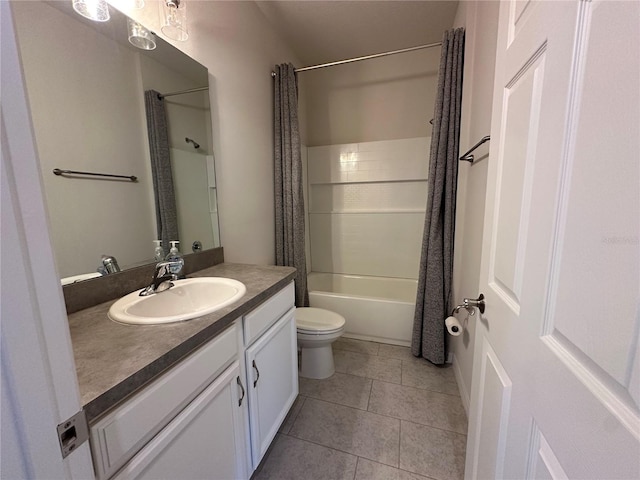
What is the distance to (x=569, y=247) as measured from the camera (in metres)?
0.42

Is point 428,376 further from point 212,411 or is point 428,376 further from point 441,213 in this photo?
point 212,411

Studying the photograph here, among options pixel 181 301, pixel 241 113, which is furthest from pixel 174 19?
pixel 181 301

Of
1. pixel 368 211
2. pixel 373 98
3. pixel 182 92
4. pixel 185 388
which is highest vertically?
pixel 373 98

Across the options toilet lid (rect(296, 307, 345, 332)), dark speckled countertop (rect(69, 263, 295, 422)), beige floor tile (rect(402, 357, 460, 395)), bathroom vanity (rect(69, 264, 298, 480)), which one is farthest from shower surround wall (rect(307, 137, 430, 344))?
dark speckled countertop (rect(69, 263, 295, 422))

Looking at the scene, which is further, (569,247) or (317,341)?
(317,341)

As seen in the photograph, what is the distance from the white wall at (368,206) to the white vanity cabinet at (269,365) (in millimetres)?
1655

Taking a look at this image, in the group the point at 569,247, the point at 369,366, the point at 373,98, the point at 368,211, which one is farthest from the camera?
the point at 368,211

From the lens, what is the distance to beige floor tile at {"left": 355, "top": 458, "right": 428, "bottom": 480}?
1199 millimetres

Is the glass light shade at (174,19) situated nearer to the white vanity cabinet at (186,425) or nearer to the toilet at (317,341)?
the white vanity cabinet at (186,425)

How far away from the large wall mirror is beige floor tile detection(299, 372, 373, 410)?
4.11ft

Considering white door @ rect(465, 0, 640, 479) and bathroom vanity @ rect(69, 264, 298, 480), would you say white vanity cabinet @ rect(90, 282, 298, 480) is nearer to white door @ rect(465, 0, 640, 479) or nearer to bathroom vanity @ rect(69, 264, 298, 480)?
bathroom vanity @ rect(69, 264, 298, 480)

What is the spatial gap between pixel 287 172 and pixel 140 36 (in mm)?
1192

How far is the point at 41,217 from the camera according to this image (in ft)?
1.13

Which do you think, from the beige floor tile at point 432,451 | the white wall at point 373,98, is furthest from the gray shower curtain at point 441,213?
the white wall at point 373,98
